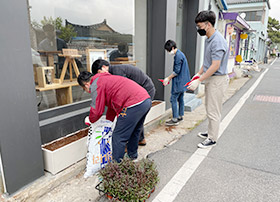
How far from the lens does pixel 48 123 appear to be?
2.97 meters

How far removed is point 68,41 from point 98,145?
83.1 inches

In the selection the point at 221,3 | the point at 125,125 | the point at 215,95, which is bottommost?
the point at 125,125

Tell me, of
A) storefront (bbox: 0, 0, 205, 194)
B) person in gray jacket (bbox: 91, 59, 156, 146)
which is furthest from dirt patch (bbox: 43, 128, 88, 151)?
person in gray jacket (bbox: 91, 59, 156, 146)

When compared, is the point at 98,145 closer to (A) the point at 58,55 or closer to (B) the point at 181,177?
(B) the point at 181,177

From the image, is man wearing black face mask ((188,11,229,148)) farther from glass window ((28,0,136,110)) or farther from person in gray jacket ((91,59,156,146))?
glass window ((28,0,136,110))

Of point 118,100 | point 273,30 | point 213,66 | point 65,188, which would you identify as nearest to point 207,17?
point 213,66

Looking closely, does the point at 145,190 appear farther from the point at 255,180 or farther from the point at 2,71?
the point at 2,71

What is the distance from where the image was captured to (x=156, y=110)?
4.56m

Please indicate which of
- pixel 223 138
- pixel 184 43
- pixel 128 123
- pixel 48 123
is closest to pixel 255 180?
pixel 223 138

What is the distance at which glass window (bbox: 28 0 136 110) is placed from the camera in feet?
10.6

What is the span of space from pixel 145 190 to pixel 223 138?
2.26 metres

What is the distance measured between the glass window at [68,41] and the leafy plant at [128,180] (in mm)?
1631

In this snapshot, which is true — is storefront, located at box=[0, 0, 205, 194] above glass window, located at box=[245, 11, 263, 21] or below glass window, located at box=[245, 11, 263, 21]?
below

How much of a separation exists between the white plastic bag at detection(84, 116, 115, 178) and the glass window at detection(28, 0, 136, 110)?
1.08 m
